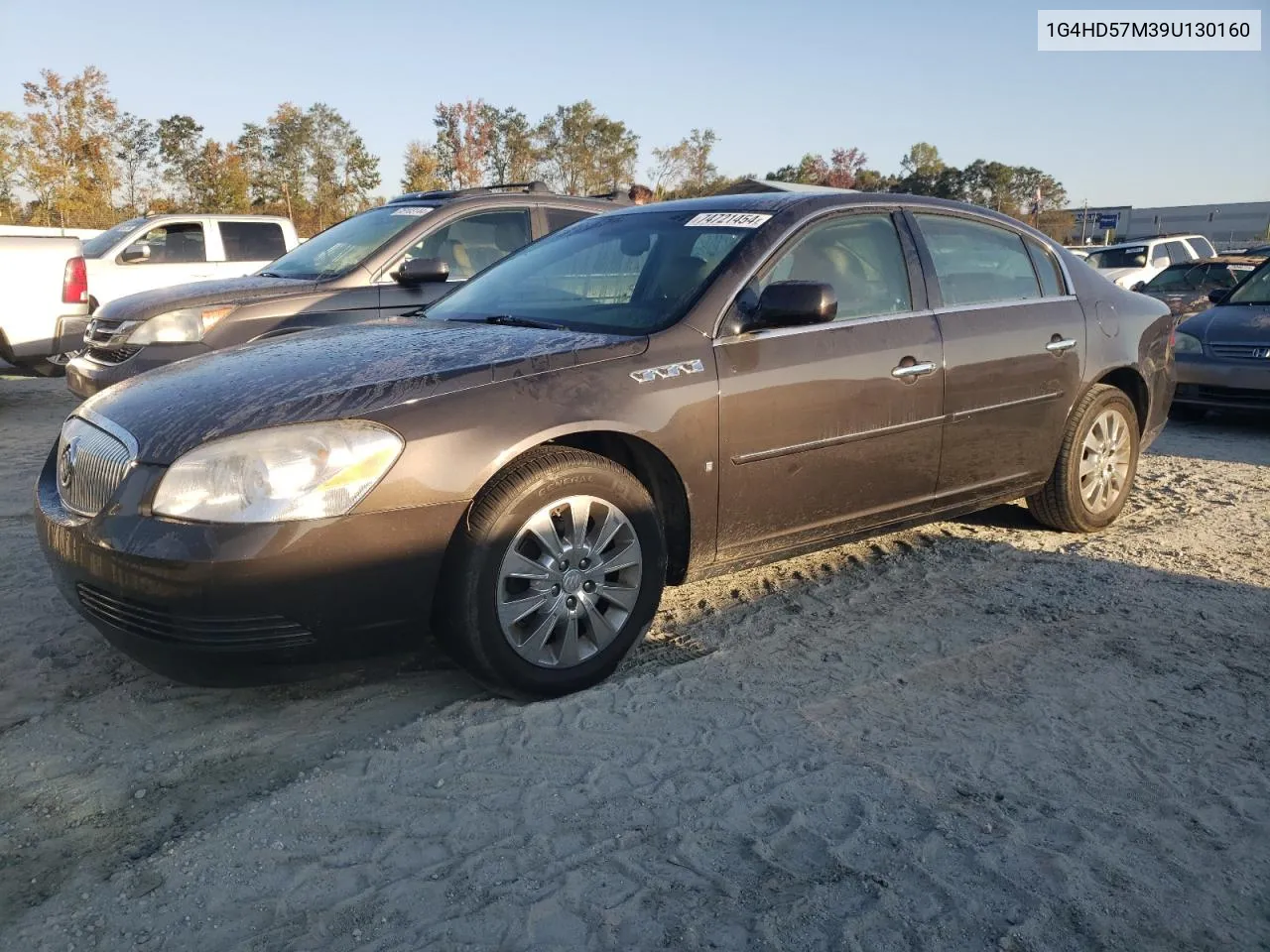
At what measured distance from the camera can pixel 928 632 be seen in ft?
12.1

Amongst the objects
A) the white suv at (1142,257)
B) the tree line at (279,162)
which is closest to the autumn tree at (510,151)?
the tree line at (279,162)

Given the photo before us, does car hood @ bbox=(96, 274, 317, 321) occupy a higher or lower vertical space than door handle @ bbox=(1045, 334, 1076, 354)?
higher

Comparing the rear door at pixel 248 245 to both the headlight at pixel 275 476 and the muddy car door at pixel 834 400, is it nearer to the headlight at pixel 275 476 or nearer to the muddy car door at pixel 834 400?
the muddy car door at pixel 834 400

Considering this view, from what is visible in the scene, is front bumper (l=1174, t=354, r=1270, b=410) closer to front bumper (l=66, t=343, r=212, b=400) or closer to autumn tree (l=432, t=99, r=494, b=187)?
front bumper (l=66, t=343, r=212, b=400)

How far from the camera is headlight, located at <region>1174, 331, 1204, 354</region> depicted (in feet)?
27.1

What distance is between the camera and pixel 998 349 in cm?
428

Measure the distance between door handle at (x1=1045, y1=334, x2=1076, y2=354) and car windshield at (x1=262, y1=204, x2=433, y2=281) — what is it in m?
4.20

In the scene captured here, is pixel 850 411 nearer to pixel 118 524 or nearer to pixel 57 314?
pixel 118 524

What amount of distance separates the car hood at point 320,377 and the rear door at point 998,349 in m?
1.58

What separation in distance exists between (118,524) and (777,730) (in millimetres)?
1952

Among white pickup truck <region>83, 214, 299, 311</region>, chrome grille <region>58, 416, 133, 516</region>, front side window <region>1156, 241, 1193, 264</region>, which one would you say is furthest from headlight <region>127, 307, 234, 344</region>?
front side window <region>1156, 241, 1193, 264</region>

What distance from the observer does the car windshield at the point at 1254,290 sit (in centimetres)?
877

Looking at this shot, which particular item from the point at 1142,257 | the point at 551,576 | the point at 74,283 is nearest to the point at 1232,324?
the point at 551,576

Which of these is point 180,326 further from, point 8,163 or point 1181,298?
point 8,163
